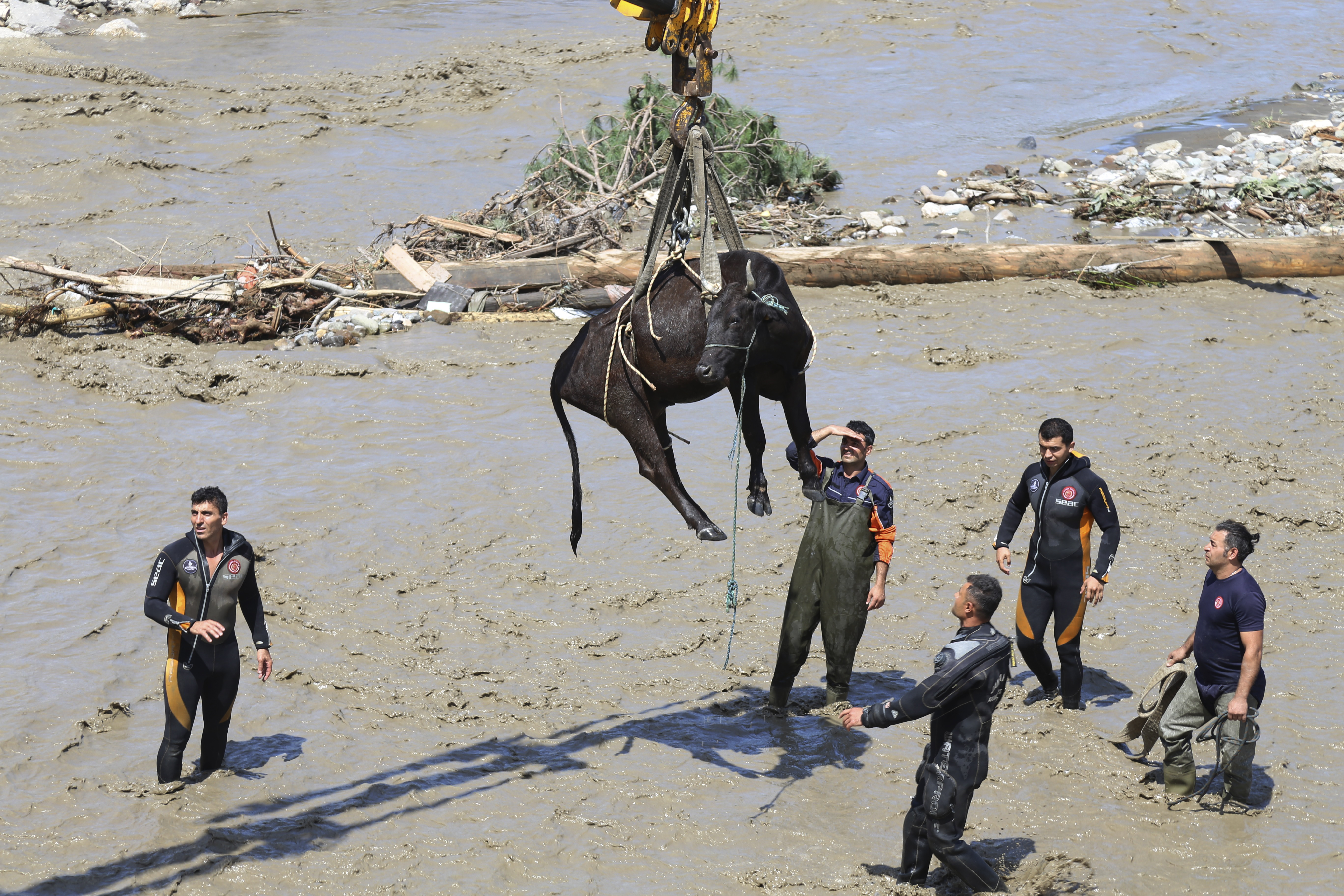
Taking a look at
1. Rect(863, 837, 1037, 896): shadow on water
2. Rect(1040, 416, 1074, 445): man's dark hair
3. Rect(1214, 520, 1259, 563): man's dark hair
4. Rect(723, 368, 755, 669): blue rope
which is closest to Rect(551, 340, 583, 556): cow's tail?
Rect(723, 368, 755, 669): blue rope

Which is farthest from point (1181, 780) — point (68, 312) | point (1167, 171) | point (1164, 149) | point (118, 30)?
point (118, 30)

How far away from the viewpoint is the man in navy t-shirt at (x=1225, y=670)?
6.74 meters

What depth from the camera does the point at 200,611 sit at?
6.87 m

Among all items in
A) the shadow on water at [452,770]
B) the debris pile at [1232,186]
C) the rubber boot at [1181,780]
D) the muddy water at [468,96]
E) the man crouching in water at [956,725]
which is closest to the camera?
the man crouching in water at [956,725]

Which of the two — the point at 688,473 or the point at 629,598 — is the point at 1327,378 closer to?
the point at 688,473

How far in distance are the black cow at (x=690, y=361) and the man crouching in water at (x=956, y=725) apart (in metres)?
1.10

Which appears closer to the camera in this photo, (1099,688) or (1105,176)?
(1099,688)

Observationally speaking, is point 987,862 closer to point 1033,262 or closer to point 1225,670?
point 1225,670

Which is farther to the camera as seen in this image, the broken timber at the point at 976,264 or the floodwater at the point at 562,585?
the broken timber at the point at 976,264

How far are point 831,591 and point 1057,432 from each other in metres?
1.77

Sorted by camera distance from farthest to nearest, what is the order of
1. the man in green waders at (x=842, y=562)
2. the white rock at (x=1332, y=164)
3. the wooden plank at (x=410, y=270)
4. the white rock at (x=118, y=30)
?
the white rock at (x=118, y=30) < the white rock at (x=1332, y=164) < the wooden plank at (x=410, y=270) < the man in green waders at (x=842, y=562)

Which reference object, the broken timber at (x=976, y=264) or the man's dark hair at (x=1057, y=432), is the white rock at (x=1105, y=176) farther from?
the man's dark hair at (x=1057, y=432)

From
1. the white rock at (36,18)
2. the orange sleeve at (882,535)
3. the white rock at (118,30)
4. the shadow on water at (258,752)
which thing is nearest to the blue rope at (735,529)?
the orange sleeve at (882,535)

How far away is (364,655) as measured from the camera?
27.8ft
